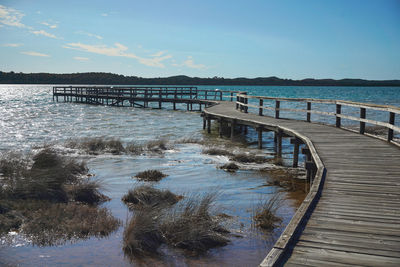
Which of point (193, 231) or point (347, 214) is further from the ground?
point (347, 214)

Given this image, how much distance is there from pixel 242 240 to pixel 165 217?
1182 millimetres

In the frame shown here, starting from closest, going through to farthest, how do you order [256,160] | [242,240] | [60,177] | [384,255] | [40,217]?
1. [384,255]
2. [242,240]
3. [40,217]
4. [60,177]
5. [256,160]

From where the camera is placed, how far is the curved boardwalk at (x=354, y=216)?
3.51 meters

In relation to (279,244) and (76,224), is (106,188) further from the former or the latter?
(279,244)

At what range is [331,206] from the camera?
496 cm

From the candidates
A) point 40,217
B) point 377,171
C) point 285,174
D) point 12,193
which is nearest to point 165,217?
point 40,217

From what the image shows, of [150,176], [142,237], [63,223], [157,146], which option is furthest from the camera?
[157,146]

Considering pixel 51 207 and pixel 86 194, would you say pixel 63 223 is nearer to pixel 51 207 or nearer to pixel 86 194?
pixel 51 207

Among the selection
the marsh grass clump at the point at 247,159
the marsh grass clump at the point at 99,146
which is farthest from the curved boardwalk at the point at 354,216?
the marsh grass clump at the point at 99,146

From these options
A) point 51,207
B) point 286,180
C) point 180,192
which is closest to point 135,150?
point 180,192

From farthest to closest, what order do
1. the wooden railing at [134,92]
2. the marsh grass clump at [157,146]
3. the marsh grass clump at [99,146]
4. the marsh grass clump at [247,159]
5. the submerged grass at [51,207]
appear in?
the wooden railing at [134,92], the marsh grass clump at [157,146], the marsh grass clump at [99,146], the marsh grass clump at [247,159], the submerged grass at [51,207]

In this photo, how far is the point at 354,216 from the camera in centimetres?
459

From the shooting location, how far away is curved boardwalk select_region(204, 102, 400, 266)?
138 inches

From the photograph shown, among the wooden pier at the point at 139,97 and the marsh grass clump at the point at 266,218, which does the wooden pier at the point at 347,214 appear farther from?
the wooden pier at the point at 139,97
